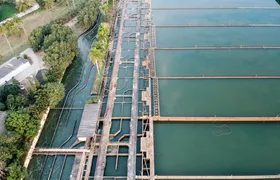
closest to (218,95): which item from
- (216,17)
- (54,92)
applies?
(54,92)

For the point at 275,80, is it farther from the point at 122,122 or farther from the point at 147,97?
the point at 122,122

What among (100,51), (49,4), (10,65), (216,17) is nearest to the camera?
(100,51)

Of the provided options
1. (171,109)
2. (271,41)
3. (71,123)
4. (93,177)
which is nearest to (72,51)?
(71,123)

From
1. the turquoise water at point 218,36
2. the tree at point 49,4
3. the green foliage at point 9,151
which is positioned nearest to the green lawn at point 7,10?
the tree at point 49,4

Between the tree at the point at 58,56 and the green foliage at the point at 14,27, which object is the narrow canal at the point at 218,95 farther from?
the green foliage at the point at 14,27

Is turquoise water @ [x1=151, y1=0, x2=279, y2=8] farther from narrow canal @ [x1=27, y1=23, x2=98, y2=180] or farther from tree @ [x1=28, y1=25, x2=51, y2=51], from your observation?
tree @ [x1=28, y1=25, x2=51, y2=51]

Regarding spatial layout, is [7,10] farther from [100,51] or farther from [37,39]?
[100,51]
